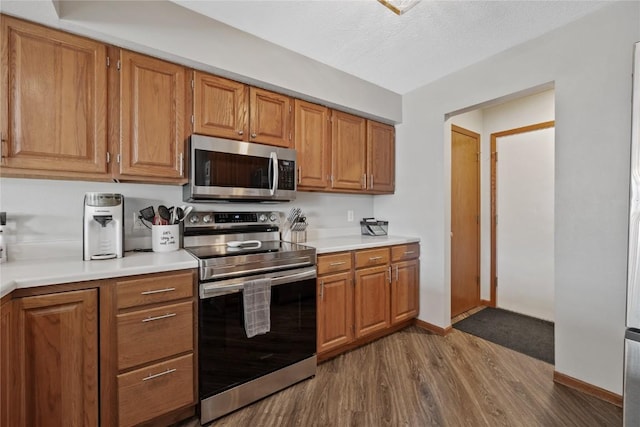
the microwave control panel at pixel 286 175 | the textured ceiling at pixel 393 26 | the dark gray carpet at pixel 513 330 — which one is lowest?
the dark gray carpet at pixel 513 330

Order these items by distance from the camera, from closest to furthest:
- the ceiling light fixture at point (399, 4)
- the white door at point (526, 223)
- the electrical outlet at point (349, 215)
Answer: the ceiling light fixture at point (399, 4) → the white door at point (526, 223) → the electrical outlet at point (349, 215)

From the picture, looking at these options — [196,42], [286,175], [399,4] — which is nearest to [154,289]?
[286,175]

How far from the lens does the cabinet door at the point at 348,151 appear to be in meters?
2.67

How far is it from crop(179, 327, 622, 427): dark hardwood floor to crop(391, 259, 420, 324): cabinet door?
1.25 feet

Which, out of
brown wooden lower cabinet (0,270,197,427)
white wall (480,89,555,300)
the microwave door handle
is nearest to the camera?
brown wooden lower cabinet (0,270,197,427)

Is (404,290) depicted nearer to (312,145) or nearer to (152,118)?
(312,145)

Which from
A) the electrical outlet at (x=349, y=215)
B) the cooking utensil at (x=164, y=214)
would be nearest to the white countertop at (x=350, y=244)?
the electrical outlet at (x=349, y=215)

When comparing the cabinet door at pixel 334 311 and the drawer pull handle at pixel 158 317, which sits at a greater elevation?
the drawer pull handle at pixel 158 317

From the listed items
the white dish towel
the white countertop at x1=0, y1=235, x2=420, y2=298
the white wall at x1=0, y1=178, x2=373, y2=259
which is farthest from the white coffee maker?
the white dish towel

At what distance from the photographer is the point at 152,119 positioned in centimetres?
179

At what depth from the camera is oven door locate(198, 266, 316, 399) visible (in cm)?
162

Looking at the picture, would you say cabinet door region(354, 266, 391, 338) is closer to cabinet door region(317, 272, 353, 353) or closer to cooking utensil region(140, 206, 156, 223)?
cabinet door region(317, 272, 353, 353)

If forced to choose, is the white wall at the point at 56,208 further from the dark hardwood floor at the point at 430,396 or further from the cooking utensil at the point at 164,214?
the dark hardwood floor at the point at 430,396

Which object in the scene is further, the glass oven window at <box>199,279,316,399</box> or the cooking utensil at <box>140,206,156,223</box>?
the cooking utensil at <box>140,206,156,223</box>
